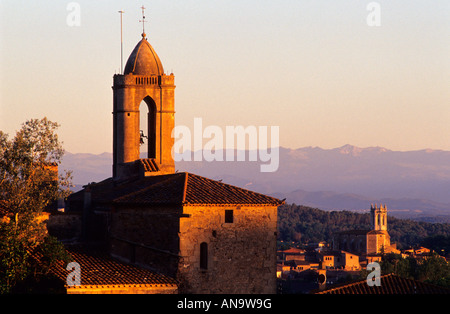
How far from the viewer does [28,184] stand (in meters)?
35.0

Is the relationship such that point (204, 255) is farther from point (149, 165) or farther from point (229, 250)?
point (149, 165)

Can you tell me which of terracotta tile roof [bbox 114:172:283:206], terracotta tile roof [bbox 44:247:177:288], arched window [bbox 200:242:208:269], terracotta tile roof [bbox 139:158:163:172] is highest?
terracotta tile roof [bbox 139:158:163:172]

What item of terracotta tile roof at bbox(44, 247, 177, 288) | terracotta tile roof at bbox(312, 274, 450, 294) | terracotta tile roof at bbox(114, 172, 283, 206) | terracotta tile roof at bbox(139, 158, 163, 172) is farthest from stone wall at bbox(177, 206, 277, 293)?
terracotta tile roof at bbox(139, 158, 163, 172)

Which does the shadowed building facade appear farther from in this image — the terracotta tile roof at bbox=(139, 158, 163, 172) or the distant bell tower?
the distant bell tower

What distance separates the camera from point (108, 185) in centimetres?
4169

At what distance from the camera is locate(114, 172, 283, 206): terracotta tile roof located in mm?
31797

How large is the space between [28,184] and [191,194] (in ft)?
22.8

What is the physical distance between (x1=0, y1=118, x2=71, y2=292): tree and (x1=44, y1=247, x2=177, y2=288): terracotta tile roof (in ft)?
3.83

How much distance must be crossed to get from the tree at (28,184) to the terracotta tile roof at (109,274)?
3.83 ft

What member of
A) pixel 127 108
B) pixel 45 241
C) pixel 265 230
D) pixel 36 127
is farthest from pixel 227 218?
pixel 127 108

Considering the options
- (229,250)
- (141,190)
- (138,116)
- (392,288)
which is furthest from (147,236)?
(392,288)
